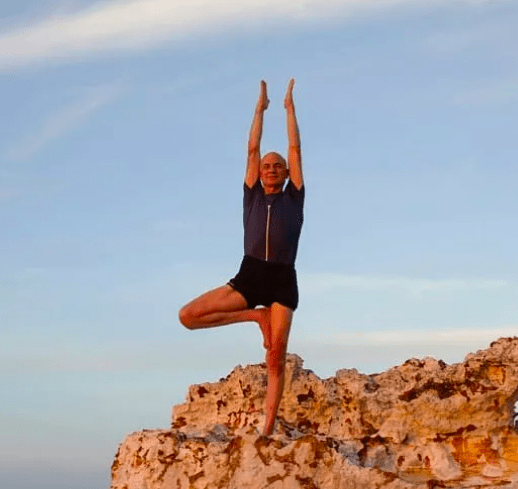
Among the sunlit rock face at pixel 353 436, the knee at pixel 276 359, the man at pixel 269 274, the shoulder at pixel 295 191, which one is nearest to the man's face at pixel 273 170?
the man at pixel 269 274

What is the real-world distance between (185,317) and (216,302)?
370 mm

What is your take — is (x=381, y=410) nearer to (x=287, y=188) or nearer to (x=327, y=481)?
(x=327, y=481)

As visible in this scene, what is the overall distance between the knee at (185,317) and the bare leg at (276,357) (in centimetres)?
87

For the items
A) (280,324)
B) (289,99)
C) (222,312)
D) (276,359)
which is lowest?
(276,359)

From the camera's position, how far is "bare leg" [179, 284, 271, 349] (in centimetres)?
1168

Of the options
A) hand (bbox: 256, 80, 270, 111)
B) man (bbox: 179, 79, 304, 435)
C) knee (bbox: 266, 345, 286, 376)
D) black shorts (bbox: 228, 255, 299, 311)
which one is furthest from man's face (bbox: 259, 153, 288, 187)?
knee (bbox: 266, 345, 286, 376)

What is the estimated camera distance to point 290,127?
11938 mm

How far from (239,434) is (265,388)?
4.94 feet

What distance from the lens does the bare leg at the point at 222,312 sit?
38.3 feet

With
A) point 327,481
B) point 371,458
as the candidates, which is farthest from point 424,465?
point 327,481

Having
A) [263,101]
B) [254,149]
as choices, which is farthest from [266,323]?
[263,101]

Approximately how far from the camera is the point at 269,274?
458 inches

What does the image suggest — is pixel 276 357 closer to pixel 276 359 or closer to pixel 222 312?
pixel 276 359

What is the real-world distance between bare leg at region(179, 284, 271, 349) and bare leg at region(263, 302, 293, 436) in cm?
13
